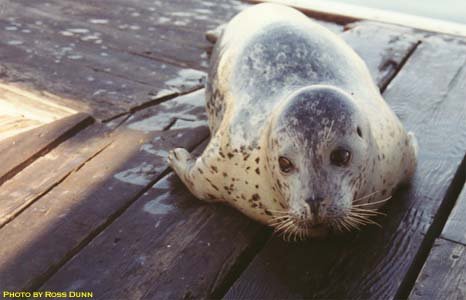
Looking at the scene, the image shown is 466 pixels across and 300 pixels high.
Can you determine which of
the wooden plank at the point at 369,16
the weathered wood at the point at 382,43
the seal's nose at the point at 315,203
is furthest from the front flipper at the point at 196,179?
the wooden plank at the point at 369,16

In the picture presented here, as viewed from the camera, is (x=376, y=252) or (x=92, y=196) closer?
(x=376, y=252)

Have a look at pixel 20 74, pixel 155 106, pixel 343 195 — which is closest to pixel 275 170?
pixel 343 195

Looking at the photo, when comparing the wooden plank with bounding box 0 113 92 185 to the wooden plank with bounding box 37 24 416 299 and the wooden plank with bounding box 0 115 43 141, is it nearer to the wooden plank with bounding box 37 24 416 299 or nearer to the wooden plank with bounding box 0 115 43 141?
the wooden plank with bounding box 0 115 43 141

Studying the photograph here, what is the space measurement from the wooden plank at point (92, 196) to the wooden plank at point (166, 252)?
5 centimetres

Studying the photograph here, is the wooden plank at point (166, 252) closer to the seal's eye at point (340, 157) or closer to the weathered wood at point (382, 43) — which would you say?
the seal's eye at point (340, 157)

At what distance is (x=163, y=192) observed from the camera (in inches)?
97.7

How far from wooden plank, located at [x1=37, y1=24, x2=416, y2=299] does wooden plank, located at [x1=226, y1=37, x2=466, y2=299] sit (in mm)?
90

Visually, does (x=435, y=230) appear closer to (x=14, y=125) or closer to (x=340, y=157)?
(x=340, y=157)

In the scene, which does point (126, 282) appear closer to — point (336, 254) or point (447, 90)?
point (336, 254)

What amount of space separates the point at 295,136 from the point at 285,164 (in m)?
0.10

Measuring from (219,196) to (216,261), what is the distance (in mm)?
334

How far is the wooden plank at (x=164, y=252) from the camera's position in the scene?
202cm

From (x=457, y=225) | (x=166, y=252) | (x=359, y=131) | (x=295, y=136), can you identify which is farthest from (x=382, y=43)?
(x=166, y=252)

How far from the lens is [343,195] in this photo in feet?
6.48
